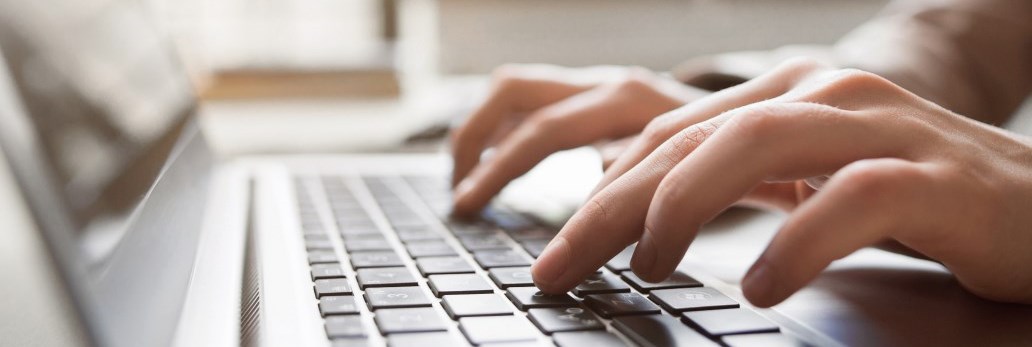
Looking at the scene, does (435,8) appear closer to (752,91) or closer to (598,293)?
(752,91)

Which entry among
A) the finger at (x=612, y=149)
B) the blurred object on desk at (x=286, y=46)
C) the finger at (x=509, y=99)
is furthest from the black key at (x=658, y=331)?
the blurred object on desk at (x=286, y=46)

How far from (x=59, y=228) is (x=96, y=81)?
0.63 ft

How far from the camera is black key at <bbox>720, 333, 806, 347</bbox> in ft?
0.94

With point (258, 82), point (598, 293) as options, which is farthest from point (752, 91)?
point (258, 82)

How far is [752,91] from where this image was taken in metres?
0.46

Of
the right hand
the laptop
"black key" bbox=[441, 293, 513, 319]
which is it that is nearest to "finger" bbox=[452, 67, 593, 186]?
the right hand

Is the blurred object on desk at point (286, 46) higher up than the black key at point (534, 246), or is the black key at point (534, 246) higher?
the blurred object on desk at point (286, 46)

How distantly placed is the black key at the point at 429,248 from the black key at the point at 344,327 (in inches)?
4.9

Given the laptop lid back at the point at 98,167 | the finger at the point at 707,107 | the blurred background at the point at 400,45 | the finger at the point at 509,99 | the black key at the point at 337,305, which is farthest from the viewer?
the blurred background at the point at 400,45

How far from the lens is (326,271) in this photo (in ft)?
1.28

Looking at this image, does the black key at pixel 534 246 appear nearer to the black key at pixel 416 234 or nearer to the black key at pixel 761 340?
the black key at pixel 416 234

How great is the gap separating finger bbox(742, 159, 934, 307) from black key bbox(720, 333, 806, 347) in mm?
11

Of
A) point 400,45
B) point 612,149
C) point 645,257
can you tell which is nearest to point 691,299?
point 645,257

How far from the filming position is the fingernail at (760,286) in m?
0.30
